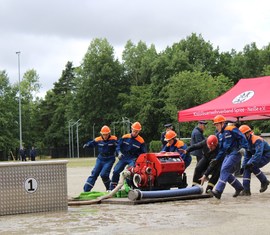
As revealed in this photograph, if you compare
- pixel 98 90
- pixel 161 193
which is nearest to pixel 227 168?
pixel 161 193

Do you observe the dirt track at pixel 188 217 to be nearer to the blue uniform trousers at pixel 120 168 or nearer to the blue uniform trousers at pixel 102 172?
the blue uniform trousers at pixel 120 168

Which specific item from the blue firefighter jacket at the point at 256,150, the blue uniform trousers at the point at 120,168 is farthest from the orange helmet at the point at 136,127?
the blue firefighter jacket at the point at 256,150

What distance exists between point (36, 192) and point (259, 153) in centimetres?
577

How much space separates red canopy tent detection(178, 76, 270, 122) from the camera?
2080cm

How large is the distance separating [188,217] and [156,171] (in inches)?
134

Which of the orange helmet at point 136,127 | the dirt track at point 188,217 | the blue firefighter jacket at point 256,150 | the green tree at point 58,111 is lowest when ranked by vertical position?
the dirt track at point 188,217

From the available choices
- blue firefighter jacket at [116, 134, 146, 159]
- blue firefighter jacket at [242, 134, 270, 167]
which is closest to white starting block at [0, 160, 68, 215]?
blue firefighter jacket at [116, 134, 146, 159]

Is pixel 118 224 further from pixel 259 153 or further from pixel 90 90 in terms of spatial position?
pixel 90 90

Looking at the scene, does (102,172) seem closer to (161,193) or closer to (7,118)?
(161,193)

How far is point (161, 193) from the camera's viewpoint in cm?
1260

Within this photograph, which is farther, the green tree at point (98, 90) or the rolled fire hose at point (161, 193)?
the green tree at point (98, 90)

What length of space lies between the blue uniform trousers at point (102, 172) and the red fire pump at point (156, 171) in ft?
4.20

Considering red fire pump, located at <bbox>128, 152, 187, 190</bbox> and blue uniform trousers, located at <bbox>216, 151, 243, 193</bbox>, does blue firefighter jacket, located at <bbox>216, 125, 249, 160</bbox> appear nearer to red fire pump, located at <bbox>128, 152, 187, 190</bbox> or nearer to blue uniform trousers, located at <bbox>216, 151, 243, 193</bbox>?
blue uniform trousers, located at <bbox>216, 151, 243, 193</bbox>

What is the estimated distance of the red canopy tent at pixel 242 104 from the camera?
20.8 metres
